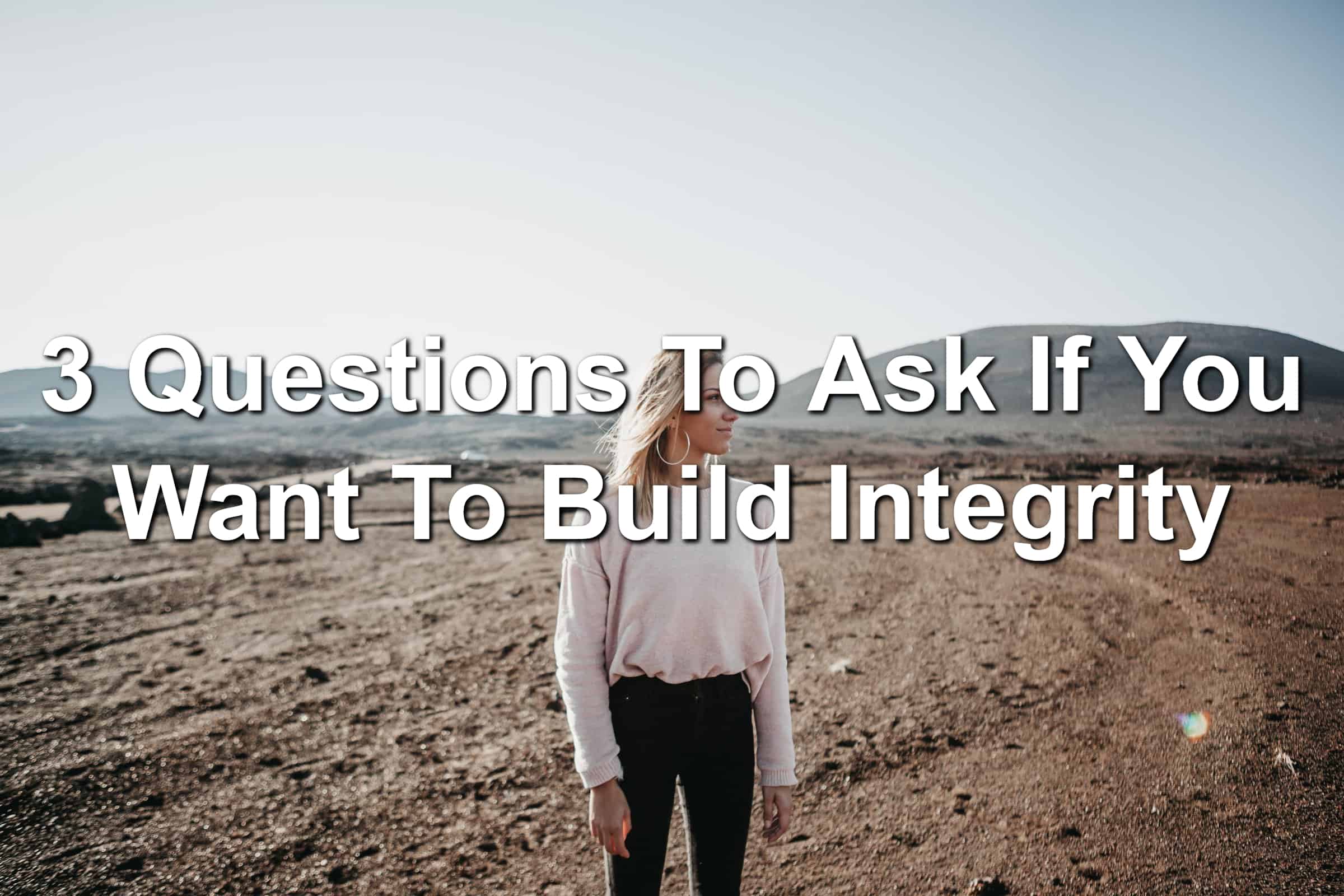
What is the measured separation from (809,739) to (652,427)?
3.16 m

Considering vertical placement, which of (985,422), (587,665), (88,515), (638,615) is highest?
(985,422)

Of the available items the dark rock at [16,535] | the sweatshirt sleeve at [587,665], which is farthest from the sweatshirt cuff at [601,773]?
the dark rock at [16,535]

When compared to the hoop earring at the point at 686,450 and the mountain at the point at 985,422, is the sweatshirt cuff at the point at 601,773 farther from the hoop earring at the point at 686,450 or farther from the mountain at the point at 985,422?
the mountain at the point at 985,422

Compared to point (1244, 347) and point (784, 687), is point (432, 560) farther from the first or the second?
point (1244, 347)

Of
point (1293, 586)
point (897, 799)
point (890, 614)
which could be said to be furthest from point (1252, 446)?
point (897, 799)

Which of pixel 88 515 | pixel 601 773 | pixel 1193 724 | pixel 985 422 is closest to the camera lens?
pixel 601 773

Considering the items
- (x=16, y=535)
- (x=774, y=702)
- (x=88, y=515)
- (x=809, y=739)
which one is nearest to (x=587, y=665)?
(x=774, y=702)

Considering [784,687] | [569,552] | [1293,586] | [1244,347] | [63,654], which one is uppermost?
[1244,347]

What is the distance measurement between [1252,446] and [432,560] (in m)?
29.6

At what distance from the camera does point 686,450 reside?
1.87m

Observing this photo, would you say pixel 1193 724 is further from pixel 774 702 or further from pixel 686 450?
pixel 686 450

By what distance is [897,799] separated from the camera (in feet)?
11.8

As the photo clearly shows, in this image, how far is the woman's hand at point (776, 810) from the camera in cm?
196

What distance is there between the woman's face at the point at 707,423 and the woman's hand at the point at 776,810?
90 cm
